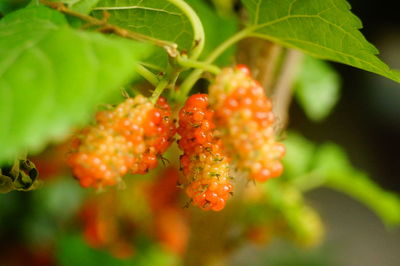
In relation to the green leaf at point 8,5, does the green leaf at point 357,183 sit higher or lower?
lower

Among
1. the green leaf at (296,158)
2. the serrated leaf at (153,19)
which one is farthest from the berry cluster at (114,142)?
the green leaf at (296,158)

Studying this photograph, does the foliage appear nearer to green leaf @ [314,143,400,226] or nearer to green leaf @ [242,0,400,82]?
green leaf @ [242,0,400,82]

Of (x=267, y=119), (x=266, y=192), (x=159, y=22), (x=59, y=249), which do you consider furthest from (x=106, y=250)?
(x=267, y=119)

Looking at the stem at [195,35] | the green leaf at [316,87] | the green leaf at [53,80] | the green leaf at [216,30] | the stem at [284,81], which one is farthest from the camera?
the green leaf at [316,87]

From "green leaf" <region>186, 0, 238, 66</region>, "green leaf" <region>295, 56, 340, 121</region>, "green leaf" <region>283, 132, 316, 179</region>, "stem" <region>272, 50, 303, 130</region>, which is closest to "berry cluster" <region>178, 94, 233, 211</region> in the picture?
"green leaf" <region>186, 0, 238, 66</region>

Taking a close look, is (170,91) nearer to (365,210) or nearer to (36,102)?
(36,102)

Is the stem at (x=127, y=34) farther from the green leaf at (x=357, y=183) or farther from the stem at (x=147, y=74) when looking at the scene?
the green leaf at (x=357, y=183)
